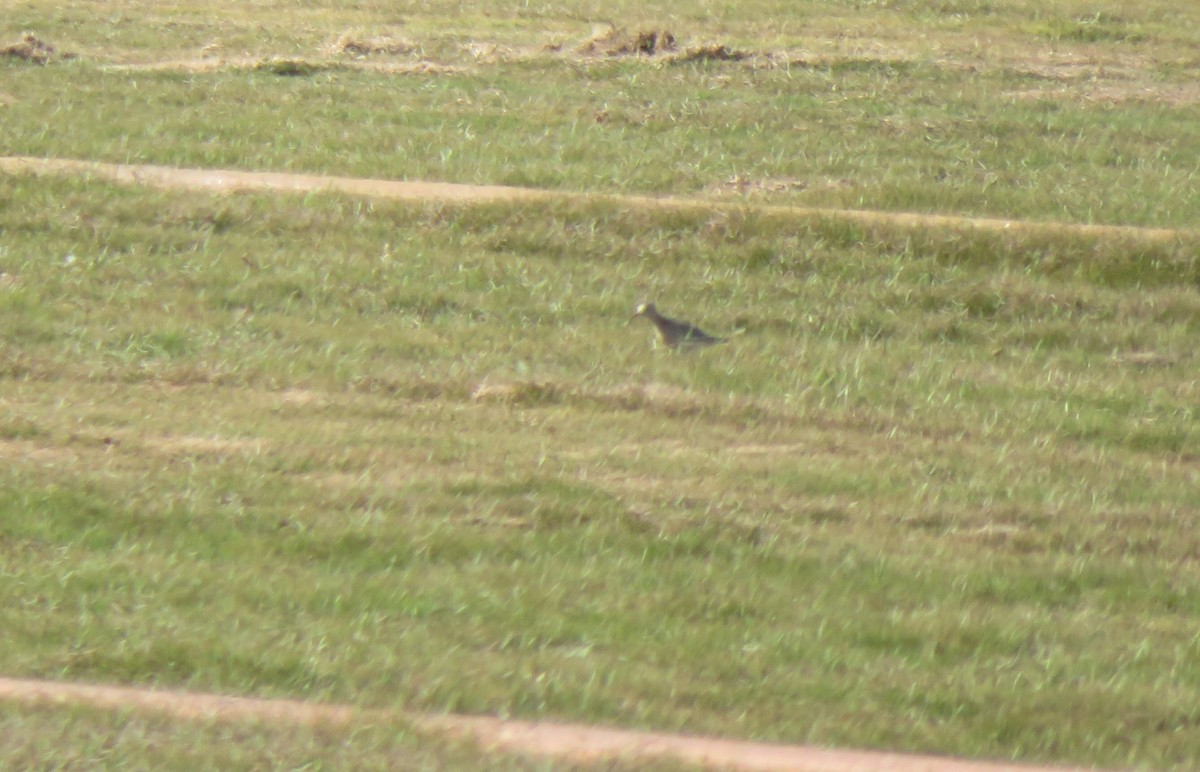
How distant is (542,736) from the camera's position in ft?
17.0

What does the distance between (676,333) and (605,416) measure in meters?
1.01

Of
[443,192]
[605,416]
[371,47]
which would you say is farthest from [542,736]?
[371,47]

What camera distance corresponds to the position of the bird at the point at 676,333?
9.09 metres

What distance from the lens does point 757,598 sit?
625 centimetres

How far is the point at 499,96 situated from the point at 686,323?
4.62m

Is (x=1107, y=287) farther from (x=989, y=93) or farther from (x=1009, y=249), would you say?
(x=989, y=93)

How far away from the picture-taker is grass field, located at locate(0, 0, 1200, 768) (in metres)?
5.61

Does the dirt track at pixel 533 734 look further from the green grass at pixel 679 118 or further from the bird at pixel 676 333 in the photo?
the green grass at pixel 679 118

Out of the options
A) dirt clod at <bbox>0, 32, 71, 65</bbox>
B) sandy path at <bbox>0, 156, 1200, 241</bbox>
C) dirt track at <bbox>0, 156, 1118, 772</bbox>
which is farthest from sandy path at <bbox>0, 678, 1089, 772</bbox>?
dirt clod at <bbox>0, 32, 71, 65</bbox>

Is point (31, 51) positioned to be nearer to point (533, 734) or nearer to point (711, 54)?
point (711, 54)

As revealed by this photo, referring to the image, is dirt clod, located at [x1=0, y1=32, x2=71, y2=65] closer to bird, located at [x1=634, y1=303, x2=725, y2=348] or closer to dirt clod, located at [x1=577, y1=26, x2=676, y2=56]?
dirt clod, located at [x1=577, y1=26, x2=676, y2=56]

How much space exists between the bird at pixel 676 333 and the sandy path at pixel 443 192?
1687 mm

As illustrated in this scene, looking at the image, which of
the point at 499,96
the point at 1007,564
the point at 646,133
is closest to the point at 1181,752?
the point at 1007,564

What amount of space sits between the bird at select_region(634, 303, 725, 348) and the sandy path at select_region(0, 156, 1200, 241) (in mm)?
1687
